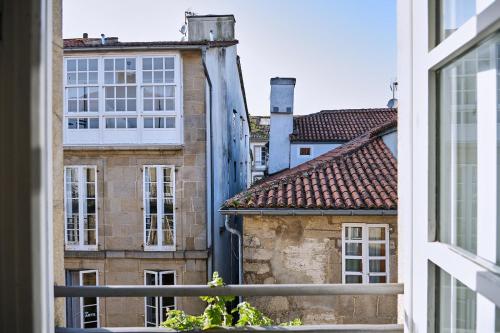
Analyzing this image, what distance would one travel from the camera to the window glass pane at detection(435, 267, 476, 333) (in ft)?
2.88

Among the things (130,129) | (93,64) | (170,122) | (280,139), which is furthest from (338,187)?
(280,139)

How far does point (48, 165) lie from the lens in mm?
955

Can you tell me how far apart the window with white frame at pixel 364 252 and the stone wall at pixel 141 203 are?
339cm

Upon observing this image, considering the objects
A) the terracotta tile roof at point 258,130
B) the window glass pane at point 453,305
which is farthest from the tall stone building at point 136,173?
the terracotta tile roof at point 258,130

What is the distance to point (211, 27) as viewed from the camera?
1011cm

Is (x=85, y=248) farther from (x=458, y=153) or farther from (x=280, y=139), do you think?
(x=458, y=153)

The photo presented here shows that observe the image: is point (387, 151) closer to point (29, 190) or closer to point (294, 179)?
point (294, 179)

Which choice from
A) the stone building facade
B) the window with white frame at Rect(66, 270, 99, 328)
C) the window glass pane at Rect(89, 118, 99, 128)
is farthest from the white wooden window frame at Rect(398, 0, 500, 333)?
the window glass pane at Rect(89, 118, 99, 128)

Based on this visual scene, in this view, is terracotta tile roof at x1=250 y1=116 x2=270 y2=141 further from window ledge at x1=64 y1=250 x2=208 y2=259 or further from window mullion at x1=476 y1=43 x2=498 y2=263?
window mullion at x1=476 y1=43 x2=498 y2=263

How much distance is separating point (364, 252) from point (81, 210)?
5.67 metres

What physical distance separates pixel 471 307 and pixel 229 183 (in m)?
10.7

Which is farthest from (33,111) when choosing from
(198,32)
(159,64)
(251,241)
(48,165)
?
(198,32)

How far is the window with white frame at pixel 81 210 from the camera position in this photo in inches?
331

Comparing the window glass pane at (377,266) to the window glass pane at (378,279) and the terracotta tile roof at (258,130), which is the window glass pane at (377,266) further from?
the terracotta tile roof at (258,130)
